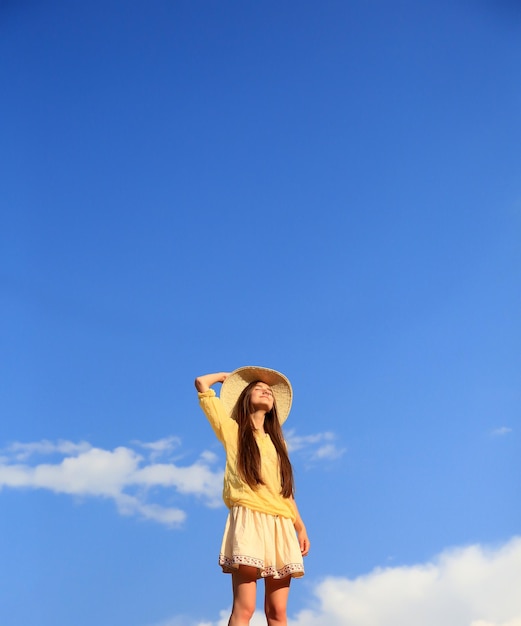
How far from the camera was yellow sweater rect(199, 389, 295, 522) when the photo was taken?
3.19 metres

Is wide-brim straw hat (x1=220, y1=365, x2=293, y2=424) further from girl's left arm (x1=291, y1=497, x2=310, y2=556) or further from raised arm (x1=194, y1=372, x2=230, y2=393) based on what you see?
girl's left arm (x1=291, y1=497, x2=310, y2=556)

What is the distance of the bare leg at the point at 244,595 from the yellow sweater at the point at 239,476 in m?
0.24

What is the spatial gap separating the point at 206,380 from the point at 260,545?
0.75m

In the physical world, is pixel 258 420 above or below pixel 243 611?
above

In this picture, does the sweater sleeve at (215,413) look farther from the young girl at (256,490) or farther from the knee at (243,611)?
the knee at (243,611)

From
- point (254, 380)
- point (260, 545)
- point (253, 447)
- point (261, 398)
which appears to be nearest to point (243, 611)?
point (260, 545)

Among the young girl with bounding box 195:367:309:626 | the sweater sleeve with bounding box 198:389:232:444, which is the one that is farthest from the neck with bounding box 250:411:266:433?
the sweater sleeve with bounding box 198:389:232:444

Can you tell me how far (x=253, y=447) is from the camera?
331cm

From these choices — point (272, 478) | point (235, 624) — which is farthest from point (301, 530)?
point (235, 624)

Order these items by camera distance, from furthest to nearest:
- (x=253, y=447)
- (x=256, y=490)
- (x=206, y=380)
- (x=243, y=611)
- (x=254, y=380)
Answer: (x=254, y=380)
(x=206, y=380)
(x=253, y=447)
(x=256, y=490)
(x=243, y=611)

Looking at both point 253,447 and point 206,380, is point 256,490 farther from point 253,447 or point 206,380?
point 206,380

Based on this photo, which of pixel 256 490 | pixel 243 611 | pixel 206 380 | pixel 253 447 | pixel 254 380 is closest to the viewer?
pixel 243 611

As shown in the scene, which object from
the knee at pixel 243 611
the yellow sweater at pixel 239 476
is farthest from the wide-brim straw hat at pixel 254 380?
the knee at pixel 243 611

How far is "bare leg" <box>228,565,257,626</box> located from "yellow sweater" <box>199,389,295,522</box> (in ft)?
0.79
